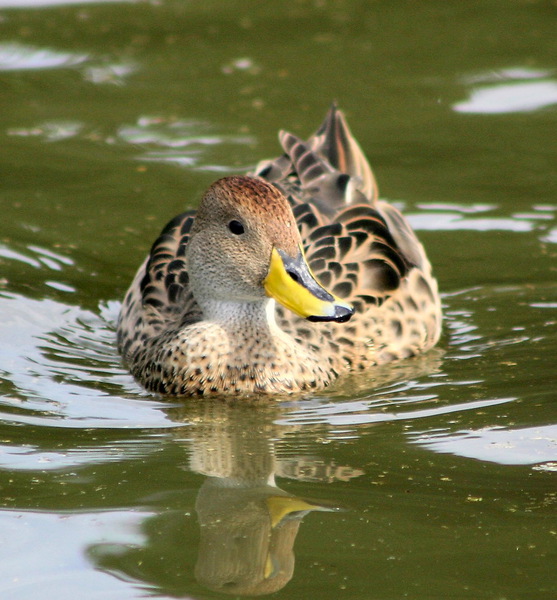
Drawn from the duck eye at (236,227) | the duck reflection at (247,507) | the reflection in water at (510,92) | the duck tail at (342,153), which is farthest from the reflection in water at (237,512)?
the reflection in water at (510,92)

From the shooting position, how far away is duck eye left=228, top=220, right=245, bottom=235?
6.67m

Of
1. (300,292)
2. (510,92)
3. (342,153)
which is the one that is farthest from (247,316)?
(510,92)

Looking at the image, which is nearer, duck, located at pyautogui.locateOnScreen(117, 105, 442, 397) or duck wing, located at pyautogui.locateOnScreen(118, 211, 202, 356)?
duck, located at pyautogui.locateOnScreen(117, 105, 442, 397)

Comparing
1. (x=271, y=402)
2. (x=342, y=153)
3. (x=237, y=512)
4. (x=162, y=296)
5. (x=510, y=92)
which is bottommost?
(x=237, y=512)

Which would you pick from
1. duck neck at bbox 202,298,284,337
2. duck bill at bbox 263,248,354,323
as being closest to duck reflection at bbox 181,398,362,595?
duck bill at bbox 263,248,354,323

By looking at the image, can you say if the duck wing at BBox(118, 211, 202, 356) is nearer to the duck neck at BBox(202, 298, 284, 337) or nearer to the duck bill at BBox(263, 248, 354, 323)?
the duck neck at BBox(202, 298, 284, 337)

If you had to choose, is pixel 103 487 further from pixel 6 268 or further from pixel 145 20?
pixel 145 20

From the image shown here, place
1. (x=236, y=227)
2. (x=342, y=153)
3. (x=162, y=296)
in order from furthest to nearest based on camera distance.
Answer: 1. (x=342, y=153)
2. (x=162, y=296)
3. (x=236, y=227)

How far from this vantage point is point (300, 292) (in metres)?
6.36

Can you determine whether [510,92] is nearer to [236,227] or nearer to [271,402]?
[236,227]

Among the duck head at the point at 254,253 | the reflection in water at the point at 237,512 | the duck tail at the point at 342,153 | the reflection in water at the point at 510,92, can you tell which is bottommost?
the reflection in water at the point at 237,512

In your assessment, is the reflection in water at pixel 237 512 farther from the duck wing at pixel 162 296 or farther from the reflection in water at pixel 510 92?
the reflection in water at pixel 510 92

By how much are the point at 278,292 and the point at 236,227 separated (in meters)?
0.46

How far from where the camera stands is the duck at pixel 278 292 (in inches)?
258
